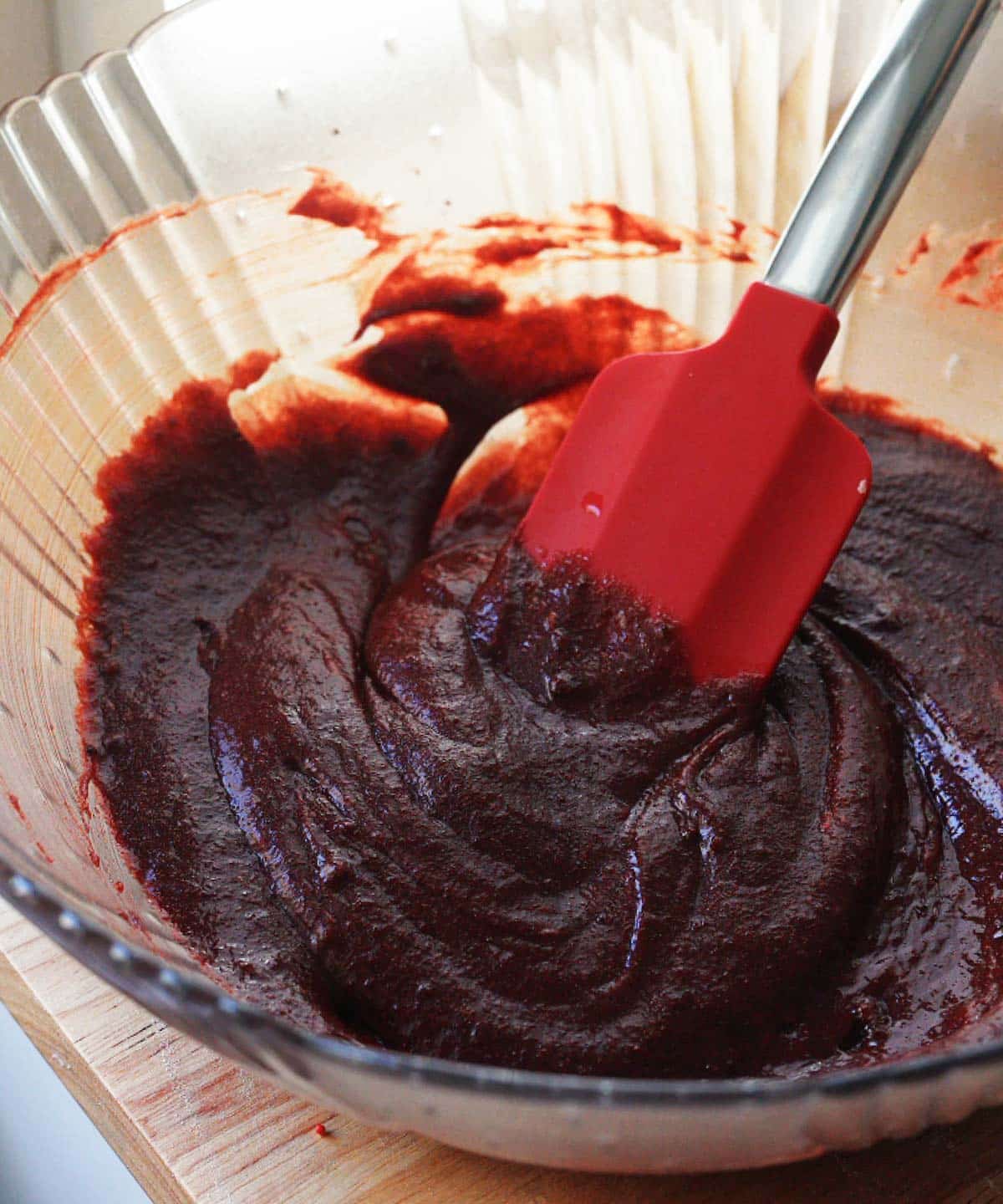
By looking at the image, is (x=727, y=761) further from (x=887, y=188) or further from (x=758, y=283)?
(x=887, y=188)

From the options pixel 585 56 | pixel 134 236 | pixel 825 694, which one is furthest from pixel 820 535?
pixel 134 236

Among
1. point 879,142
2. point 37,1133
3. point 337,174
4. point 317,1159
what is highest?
point 337,174

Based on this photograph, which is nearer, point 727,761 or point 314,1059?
point 314,1059

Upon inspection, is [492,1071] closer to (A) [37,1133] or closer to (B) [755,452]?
(B) [755,452]

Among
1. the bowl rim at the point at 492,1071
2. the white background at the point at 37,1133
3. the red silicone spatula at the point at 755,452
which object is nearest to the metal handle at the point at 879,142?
the red silicone spatula at the point at 755,452

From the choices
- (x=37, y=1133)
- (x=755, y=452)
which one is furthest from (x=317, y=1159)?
(x=755, y=452)

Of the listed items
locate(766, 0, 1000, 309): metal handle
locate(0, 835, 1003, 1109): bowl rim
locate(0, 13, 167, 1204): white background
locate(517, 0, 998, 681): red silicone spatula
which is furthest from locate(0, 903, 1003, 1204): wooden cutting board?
locate(766, 0, 1000, 309): metal handle
